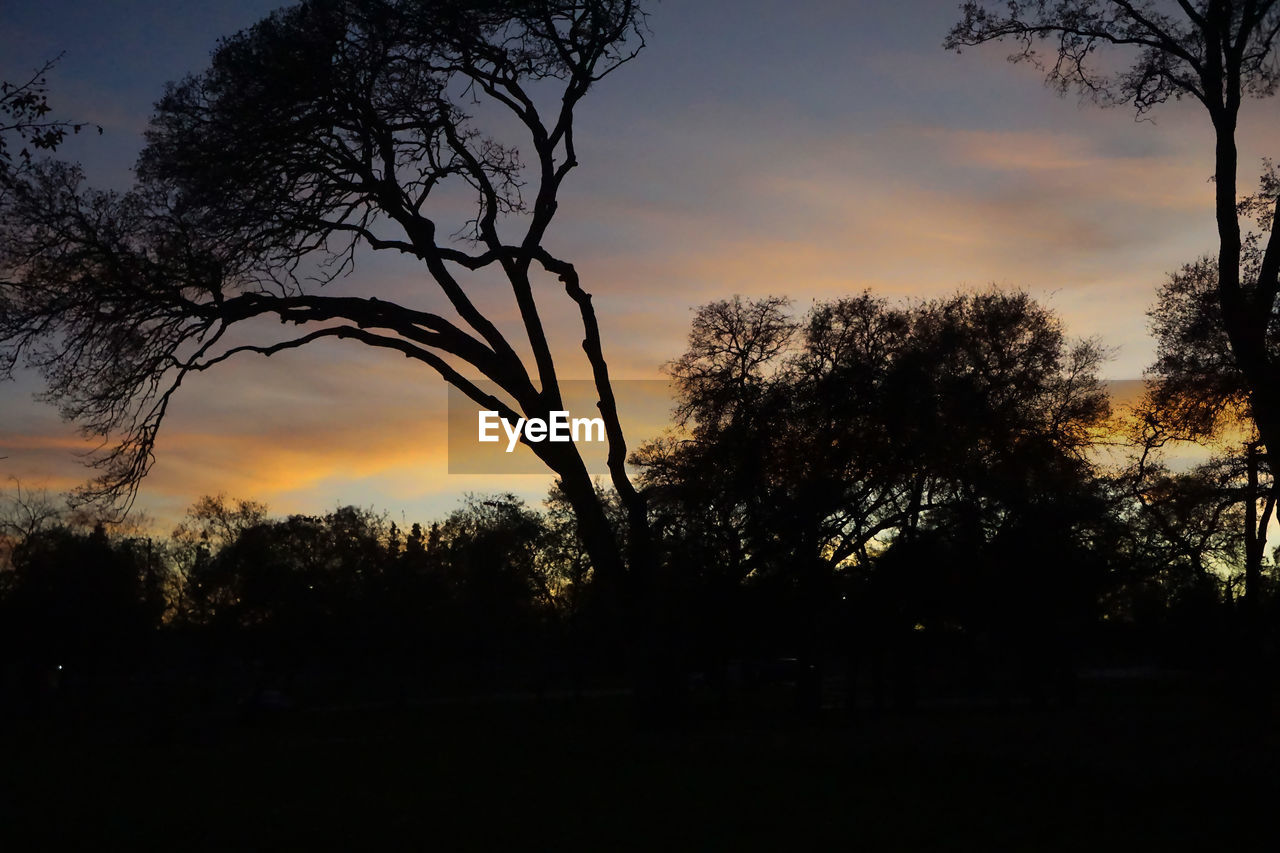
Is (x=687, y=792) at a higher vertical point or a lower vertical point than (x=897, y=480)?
lower

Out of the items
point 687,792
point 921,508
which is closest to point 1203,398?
point 921,508

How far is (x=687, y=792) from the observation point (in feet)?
32.5

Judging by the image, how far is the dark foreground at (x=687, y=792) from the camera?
7.82 m

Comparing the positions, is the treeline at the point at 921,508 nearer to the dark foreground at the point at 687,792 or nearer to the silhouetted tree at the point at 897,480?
the silhouetted tree at the point at 897,480

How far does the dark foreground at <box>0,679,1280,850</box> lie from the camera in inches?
308

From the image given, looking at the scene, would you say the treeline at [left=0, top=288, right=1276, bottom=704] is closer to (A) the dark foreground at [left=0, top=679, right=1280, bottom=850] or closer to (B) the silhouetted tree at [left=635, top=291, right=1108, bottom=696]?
(B) the silhouetted tree at [left=635, top=291, right=1108, bottom=696]

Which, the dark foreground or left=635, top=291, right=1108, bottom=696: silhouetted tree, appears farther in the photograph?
left=635, top=291, right=1108, bottom=696: silhouetted tree

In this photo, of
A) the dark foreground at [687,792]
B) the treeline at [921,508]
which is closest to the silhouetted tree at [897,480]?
the treeline at [921,508]

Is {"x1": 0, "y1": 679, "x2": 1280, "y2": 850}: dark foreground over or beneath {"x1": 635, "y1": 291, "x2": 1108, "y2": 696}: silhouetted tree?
beneath

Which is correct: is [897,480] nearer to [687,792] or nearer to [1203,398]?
[1203,398]

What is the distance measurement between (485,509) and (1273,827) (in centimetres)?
6319

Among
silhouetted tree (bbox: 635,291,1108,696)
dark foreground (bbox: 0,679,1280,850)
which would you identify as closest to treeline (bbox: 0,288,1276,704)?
silhouetted tree (bbox: 635,291,1108,696)

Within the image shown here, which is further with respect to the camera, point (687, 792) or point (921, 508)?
point (921, 508)

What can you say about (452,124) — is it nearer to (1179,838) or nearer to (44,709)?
Answer: (1179,838)
